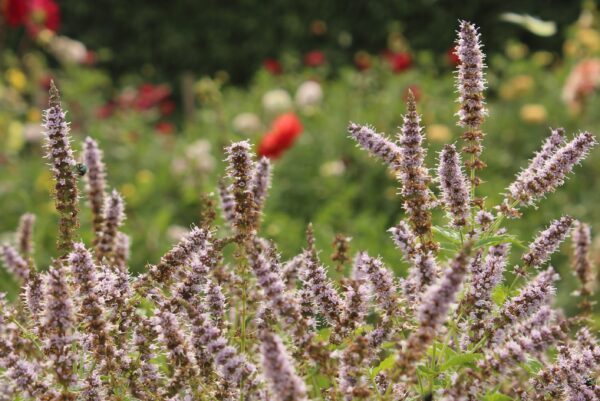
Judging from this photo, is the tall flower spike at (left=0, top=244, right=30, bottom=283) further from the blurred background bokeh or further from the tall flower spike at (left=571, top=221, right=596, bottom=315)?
the tall flower spike at (left=571, top=221, right=596, bottom=315)

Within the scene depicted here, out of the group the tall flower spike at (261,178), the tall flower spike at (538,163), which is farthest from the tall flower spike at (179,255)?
the tall flower spike at (538,163)

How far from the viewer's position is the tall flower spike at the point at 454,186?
2.09 metres

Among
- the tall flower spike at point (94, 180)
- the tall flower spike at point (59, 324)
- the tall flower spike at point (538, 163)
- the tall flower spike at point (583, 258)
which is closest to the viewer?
the tall flower spike at point (59, 324)

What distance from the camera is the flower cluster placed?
1845mm

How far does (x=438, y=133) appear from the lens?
24.9ft

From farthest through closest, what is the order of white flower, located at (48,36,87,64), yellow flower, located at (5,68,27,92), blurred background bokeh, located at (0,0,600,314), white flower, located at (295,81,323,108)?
white flower, located at (48,36,87,64)
yellow flower, located at (5,68,27,92)
white flower, located at (295,81,323,108)
blurred background bokeh, located at (0,0,600,314)

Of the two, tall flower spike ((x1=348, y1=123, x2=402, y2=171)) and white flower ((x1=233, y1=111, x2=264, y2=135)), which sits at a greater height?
white flower ((x1=233, y1=111, x2=264, y2=135))

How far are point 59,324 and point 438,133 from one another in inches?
240

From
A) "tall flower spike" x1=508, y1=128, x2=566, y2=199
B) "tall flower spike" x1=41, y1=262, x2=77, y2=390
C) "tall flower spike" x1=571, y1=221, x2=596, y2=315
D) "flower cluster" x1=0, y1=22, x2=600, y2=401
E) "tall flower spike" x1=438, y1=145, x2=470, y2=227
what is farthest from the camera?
"tall flower spike" x1=571, y1=221, x2=596, y2=315

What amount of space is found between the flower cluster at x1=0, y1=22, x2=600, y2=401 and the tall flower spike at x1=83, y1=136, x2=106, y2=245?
56 cm

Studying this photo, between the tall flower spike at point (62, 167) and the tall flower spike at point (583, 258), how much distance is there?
4.55 feet

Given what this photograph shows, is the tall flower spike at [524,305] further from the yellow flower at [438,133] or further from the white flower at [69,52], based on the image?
the white flower at [69,52]

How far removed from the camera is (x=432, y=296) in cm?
165

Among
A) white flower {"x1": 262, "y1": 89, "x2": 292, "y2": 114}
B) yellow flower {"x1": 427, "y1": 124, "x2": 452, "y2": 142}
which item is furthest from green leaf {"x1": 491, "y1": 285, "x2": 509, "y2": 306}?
white flower {"x1": 262, "y1": 89, "x2": 292, "y2": 114}
